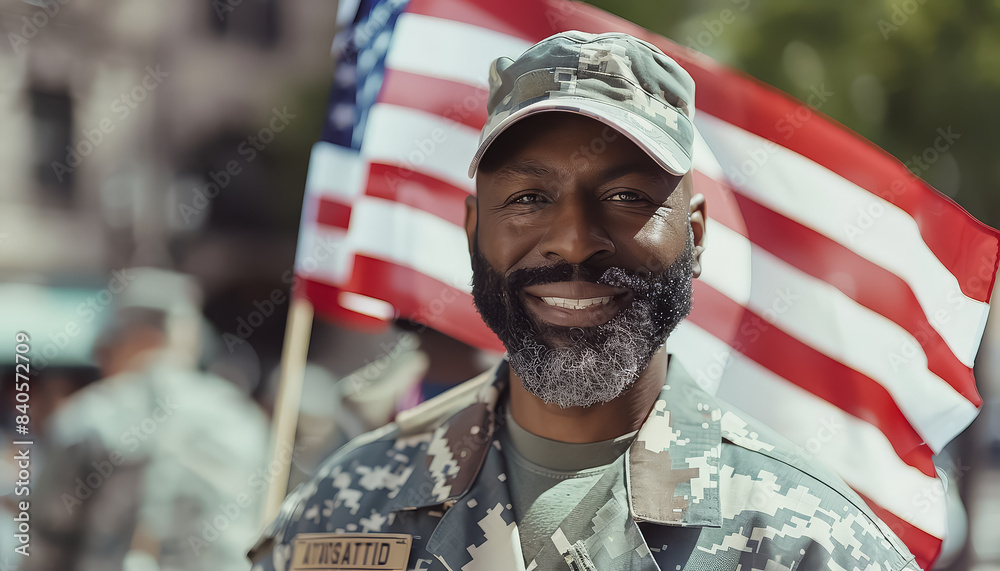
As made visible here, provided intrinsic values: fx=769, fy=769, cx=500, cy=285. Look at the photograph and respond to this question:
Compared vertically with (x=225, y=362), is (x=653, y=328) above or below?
above

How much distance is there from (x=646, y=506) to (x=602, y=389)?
10.6 inches

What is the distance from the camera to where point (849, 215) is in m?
2.48

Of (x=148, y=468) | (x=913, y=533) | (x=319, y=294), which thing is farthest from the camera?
(x=148, y=468)

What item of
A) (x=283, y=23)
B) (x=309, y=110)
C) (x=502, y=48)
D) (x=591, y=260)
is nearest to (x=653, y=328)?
(x=591, y=260)

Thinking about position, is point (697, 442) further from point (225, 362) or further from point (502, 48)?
point (225, 362)

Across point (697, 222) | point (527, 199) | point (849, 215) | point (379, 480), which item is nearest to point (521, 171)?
point (527, 199)

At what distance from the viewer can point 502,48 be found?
2.72 metres

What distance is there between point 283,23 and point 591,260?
7.82 meters

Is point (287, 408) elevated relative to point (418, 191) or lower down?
lower down

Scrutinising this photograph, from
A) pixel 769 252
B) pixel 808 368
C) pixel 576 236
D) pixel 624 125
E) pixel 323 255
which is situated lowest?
pixel 323 255

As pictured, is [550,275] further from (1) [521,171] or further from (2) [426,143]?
(2) [426,143]

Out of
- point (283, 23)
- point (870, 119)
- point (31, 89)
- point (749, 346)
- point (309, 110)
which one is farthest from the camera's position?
point (283, 23)

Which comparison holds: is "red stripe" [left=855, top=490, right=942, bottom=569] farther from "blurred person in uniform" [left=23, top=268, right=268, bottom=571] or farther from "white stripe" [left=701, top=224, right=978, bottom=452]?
Result: "blurred person in uniform" [left=23, top=268, right=268, bottom=571]

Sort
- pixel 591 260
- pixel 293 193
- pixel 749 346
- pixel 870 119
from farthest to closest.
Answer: pixel 293 193 < pixel 870 119 < pixel 749 346 < pixel 591 260
